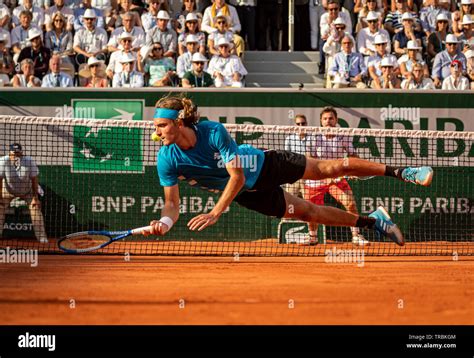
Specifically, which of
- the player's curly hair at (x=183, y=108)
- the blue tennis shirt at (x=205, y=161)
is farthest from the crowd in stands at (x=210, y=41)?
the player's curly hair at (x=183, y=108)

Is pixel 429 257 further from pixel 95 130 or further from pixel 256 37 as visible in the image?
pixel 256 37

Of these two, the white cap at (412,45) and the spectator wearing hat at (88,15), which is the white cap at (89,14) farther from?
the white cap at (412,45)

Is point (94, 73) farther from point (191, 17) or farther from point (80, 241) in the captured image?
point (80, 241)

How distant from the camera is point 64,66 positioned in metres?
15.2

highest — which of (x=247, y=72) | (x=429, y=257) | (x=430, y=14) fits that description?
(x=430, y=14)

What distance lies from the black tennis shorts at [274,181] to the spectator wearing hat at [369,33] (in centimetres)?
701

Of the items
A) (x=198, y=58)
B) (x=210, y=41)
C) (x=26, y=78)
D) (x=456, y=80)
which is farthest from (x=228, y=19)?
(x=456, y=80)

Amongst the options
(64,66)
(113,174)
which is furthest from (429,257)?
(64,66)

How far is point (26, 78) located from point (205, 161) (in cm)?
654

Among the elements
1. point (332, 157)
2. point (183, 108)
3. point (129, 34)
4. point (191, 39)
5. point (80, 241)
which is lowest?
point (80, 241)

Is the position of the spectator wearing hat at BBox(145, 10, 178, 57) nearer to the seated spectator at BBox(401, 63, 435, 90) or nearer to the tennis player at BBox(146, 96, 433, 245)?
the seated spectator at BBox(401, 63, 435, 90)

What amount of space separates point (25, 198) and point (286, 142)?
404 cm

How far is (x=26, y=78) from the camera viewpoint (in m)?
14.5

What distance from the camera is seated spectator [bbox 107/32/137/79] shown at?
14727mm
